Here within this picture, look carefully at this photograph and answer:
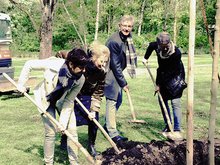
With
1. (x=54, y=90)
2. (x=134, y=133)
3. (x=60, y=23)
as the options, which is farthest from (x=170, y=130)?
(x=60, y=23)

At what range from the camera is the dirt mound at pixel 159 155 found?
425 cm

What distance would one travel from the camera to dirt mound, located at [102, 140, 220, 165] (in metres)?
4.25

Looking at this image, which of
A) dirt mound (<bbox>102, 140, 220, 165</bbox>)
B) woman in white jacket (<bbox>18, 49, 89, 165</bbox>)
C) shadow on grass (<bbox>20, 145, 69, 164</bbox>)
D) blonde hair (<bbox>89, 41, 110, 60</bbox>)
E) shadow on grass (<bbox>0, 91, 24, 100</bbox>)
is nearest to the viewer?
dirt mound (<bbox>102, 140, 220, 165</bbox>)

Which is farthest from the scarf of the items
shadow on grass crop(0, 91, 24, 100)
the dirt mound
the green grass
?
shadow on grass crop(0, 91, 24, 100)

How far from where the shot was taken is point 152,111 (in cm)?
964

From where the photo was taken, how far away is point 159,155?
445 centimetres

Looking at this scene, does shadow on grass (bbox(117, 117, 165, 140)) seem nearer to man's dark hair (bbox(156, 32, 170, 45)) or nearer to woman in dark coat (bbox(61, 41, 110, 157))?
woman in dark coat (bbox(61, 41, 110, 157))

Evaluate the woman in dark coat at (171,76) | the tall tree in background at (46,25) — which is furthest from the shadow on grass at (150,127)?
the tall tree in background at (46,25)

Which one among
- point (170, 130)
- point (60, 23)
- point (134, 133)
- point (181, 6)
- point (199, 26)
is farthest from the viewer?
point (199, 26)

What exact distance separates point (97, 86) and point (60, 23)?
1681 inches

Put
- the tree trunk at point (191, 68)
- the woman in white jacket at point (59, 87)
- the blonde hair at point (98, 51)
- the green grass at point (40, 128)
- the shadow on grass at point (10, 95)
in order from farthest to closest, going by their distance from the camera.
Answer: the shadow on grass at point (10, 95)
the green grass at point (40, 128)
the blonde hair at point (98, 51)
the woman in white jacket at point (59, 87)
the tree trunk at point (191, 68)

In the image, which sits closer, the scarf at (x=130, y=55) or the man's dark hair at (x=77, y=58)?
the man's dark hair at (x=77, y=58)

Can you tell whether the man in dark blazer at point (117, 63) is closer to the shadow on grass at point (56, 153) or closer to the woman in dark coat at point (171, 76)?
the woman in dark coat at point (171, 76)

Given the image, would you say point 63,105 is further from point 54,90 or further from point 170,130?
point 170,130
